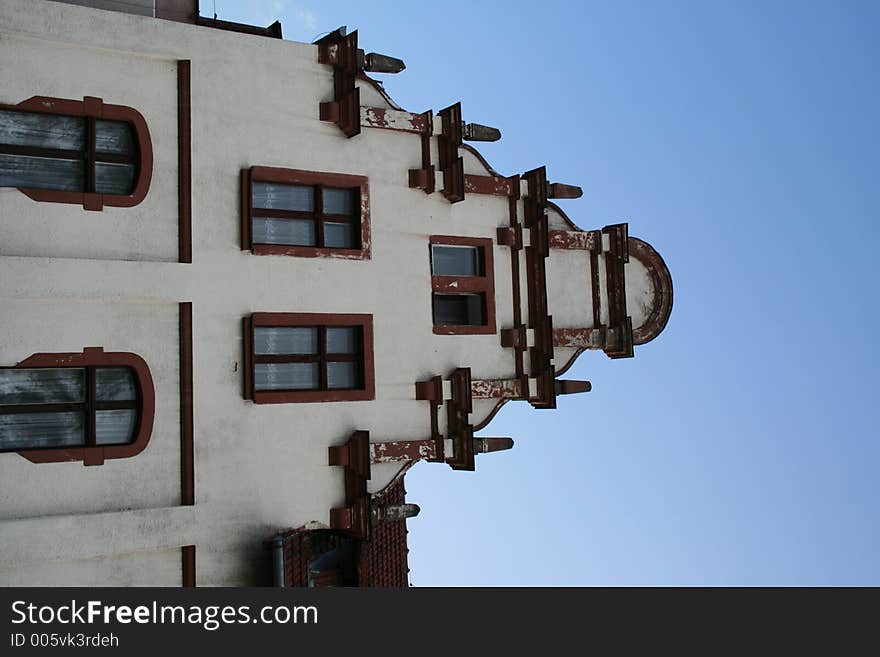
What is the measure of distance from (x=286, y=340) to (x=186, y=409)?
6.81ft

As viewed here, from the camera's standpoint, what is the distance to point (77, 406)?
13.6m

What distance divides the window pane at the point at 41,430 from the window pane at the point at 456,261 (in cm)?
683

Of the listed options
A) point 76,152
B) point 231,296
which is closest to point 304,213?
point 231,296

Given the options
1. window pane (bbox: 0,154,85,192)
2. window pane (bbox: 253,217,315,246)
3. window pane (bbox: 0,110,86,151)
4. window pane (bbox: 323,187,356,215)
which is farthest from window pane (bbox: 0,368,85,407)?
window pane (bbox: 323,187,356,215)

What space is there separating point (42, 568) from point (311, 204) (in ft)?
23.4

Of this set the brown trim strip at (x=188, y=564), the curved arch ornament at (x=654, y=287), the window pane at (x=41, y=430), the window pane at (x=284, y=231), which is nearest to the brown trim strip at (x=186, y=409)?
the brown trim strip at (x=188, y=564)

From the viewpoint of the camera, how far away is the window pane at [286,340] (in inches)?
594

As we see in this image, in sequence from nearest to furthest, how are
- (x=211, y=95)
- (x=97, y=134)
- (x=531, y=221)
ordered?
(x=97, y=134)
(x=211, y=95)
(x=531, y=221)

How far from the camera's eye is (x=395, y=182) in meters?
16.7

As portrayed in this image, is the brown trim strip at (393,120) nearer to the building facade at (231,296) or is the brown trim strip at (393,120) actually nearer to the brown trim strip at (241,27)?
A: the building facade at (231,296)

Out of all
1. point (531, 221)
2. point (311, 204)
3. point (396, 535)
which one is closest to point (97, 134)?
point (311, 204)

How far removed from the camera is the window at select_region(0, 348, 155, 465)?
517 inches

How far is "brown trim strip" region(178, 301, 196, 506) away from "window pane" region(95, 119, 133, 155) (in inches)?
102

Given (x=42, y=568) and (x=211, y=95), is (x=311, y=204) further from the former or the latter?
(x=42, y=568)
